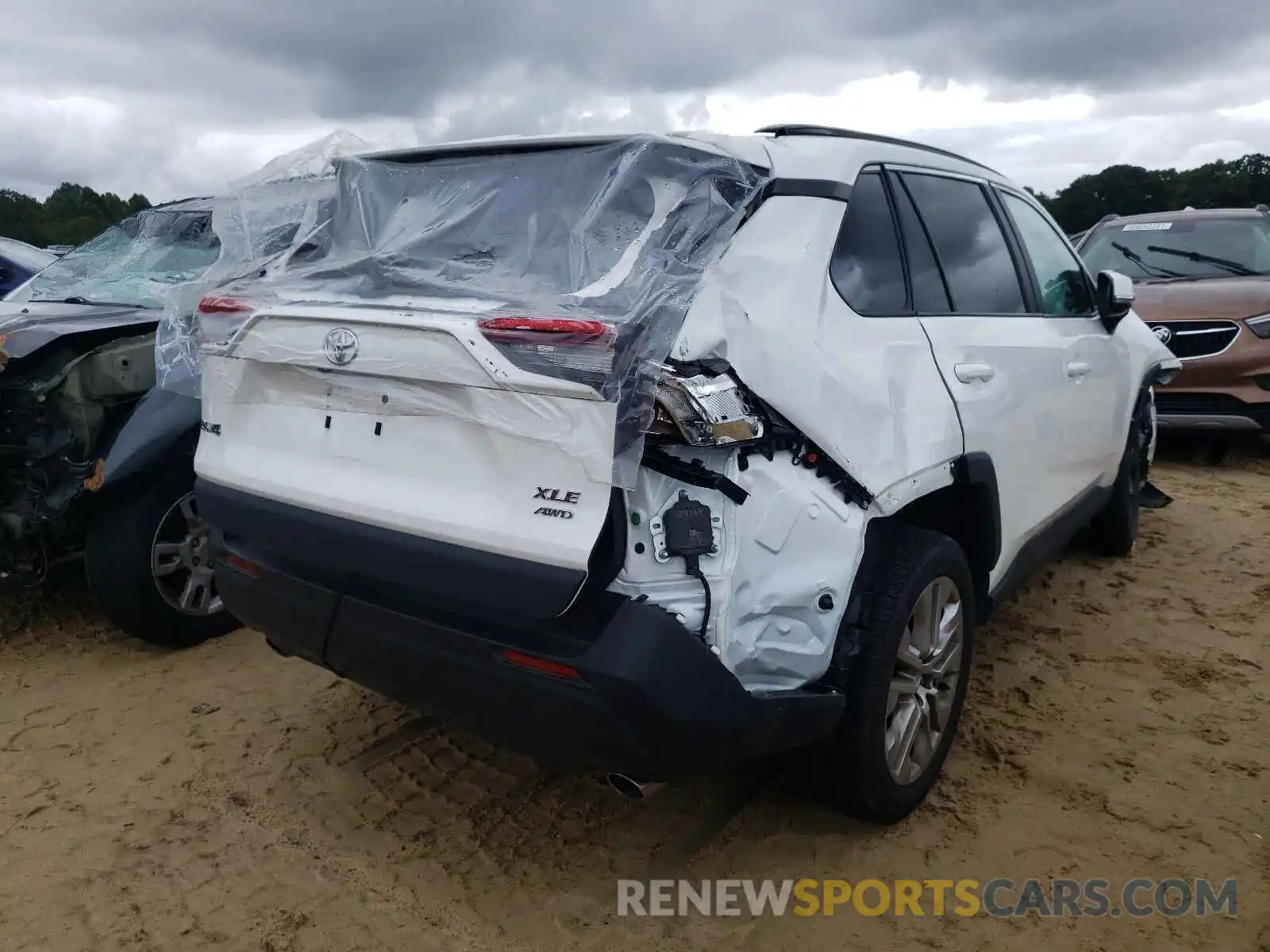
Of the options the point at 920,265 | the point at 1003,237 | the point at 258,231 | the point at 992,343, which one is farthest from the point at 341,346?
the point at 1003,237

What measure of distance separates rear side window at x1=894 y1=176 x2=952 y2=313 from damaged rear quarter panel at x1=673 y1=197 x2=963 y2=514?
0.24 metres

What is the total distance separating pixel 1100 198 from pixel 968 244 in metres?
39.8

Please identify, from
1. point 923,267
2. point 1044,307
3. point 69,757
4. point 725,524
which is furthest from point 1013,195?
point 69,757

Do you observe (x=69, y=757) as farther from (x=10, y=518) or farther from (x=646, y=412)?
(x=646, y=412)

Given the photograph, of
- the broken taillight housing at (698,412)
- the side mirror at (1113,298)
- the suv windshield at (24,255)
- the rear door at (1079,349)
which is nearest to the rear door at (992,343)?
the rear door at (1079,349)

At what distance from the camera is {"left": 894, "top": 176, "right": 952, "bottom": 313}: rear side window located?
283 centimetres

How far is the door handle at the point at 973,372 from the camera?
9.27 feet

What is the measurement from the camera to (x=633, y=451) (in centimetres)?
197

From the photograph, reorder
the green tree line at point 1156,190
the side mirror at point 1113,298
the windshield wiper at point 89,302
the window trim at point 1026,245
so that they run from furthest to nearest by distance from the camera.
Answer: the green tree line at point 1156,190 → the windshield wiper at point 89,302 → the side mirror at point 1113,298 → the window trim at point 1026,245

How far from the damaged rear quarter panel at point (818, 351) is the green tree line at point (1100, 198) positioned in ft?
70.4

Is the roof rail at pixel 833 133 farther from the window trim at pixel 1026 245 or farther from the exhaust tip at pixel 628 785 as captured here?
the exhaust tip at pixel 628 785

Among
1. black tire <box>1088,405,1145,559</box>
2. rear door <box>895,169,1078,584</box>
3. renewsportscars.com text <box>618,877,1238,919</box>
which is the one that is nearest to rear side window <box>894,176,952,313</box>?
rear door <box>895,169,1078,584</box>

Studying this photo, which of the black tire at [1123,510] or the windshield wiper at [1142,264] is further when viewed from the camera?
the windshield wiper at [1142,264]

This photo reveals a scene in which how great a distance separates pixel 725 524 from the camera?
6.81 ft
